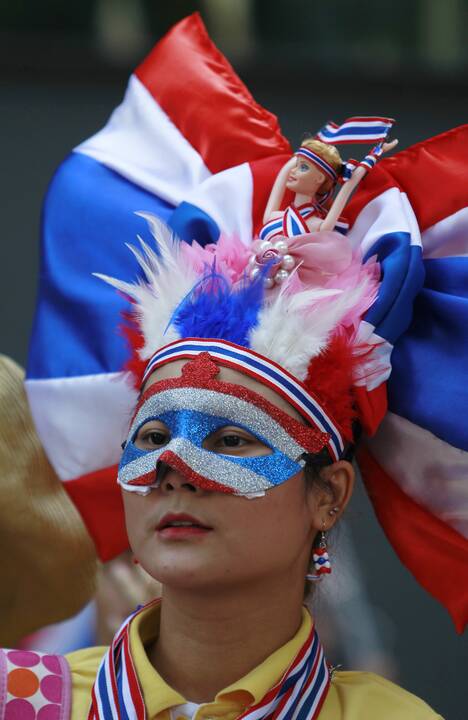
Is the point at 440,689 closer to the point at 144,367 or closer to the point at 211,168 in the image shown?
the point at 144,367

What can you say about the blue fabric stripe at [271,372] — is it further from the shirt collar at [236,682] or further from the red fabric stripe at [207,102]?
the red fabric stripe at [207,102]

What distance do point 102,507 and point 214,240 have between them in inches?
26.9

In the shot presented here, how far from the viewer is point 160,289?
8.17ft

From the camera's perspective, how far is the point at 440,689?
3.12 m

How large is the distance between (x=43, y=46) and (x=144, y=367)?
322cm

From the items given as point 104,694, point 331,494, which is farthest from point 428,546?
point 104,694

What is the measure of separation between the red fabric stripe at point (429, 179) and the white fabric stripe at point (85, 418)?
2.22 ft

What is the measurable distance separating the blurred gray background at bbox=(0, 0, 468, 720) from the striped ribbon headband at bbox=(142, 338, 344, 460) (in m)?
2.94

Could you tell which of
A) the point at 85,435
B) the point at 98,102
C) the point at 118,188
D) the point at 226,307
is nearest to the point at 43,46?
the point at 98,102

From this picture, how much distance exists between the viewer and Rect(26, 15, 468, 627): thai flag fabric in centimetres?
247

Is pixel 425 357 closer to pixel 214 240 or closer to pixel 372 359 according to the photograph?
pixel 372 359

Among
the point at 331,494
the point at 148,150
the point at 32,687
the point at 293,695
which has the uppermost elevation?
the point at 148,150

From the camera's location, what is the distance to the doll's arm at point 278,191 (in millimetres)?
2566

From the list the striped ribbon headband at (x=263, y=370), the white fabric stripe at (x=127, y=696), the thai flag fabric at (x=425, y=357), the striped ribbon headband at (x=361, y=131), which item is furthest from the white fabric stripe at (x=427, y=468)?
the white fabric stripe at (x=127, y=696)
